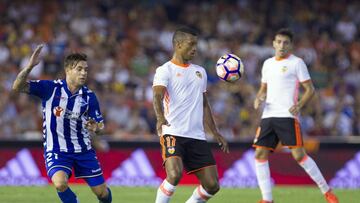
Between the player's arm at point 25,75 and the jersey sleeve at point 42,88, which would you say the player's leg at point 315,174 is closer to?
the jersey sleeve at point 42,88

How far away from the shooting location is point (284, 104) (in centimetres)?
1293

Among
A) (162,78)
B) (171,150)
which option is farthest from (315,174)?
(162,78)

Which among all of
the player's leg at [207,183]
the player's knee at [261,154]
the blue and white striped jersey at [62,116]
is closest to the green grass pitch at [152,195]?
the player's knee at [261,154]

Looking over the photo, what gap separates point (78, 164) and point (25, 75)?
1.36m

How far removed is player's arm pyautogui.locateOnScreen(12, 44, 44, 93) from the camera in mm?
9828

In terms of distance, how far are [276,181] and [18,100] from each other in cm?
588

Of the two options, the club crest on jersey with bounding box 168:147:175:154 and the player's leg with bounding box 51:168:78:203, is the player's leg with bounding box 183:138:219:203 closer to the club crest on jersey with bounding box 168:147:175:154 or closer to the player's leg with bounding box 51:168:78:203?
the club crest on jersey with bounding box 168:147:175:154

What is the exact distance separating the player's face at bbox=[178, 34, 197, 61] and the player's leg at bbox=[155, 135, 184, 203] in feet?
3.23

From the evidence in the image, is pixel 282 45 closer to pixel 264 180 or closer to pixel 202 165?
pixel 264 180

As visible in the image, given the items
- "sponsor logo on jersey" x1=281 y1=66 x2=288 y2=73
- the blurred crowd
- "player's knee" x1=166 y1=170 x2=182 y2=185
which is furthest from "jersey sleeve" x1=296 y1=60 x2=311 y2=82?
the blurred crowd

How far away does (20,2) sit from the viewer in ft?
74.8

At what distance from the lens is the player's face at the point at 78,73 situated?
Result: 1053 cm

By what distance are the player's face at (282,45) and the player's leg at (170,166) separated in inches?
125

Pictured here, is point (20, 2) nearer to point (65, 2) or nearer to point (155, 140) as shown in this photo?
point (65, 2)
